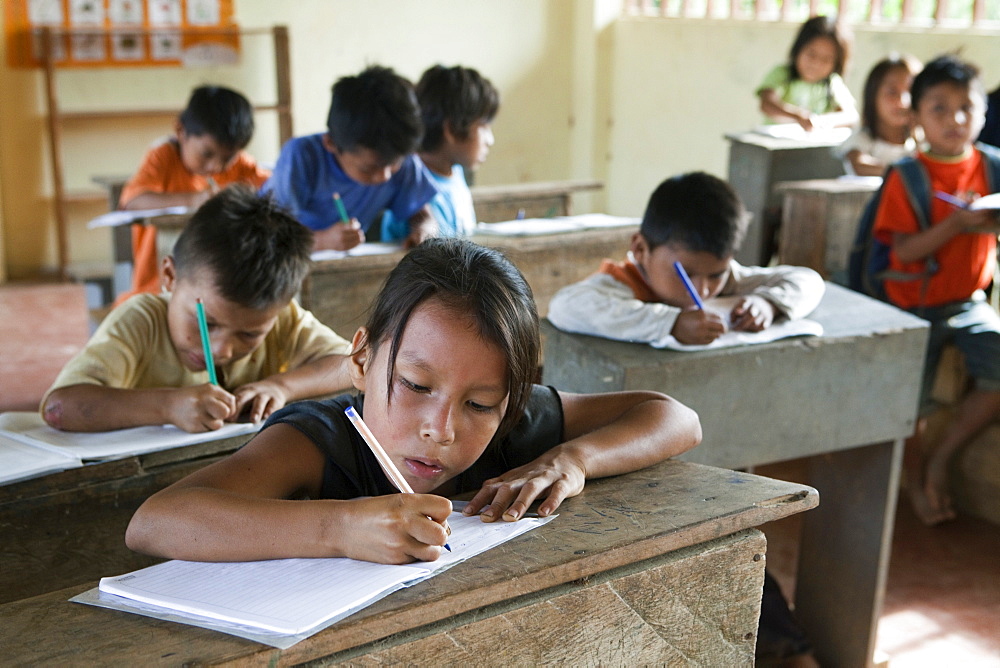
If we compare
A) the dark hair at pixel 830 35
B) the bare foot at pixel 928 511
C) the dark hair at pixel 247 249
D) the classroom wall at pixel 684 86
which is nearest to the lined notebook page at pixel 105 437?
the dark hair at pixel 247 249

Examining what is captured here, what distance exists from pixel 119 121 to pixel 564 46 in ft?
10.2

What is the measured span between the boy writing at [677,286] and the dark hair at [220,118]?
199cm

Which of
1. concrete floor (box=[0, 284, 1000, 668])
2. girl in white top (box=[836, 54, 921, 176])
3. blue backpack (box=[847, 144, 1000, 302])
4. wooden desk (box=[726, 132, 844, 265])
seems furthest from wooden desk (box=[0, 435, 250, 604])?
girl in white top (box=[836, 54, 921, 176])

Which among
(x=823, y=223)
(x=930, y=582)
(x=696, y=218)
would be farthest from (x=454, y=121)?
(x=930, y=582)

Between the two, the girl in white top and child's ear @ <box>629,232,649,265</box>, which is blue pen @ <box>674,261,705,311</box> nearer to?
child's ear @ <box>629,232,649,265</box>

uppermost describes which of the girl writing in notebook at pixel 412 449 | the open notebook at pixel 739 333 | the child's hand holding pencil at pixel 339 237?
the girl writing in notebook at pixel 412 449

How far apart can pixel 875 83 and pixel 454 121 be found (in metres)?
1.86

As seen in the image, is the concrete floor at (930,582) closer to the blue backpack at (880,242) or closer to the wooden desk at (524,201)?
the blue backpack at (880,242)

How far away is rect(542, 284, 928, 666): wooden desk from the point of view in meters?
2.05

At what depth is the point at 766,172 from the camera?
169 inches

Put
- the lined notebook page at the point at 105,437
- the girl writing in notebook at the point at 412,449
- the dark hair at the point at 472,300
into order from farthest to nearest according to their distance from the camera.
Result: the lined notebook page at the point at 105,437 < the dark hair at the point at 472,300 < the girl writing in notebook at the point at 412,449

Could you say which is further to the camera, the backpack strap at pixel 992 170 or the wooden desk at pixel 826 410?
the backpack strap at pixel 992 170

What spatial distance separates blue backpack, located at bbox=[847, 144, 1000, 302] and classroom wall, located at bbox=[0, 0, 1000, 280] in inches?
95.2

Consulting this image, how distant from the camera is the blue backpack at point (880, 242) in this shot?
308 cm
